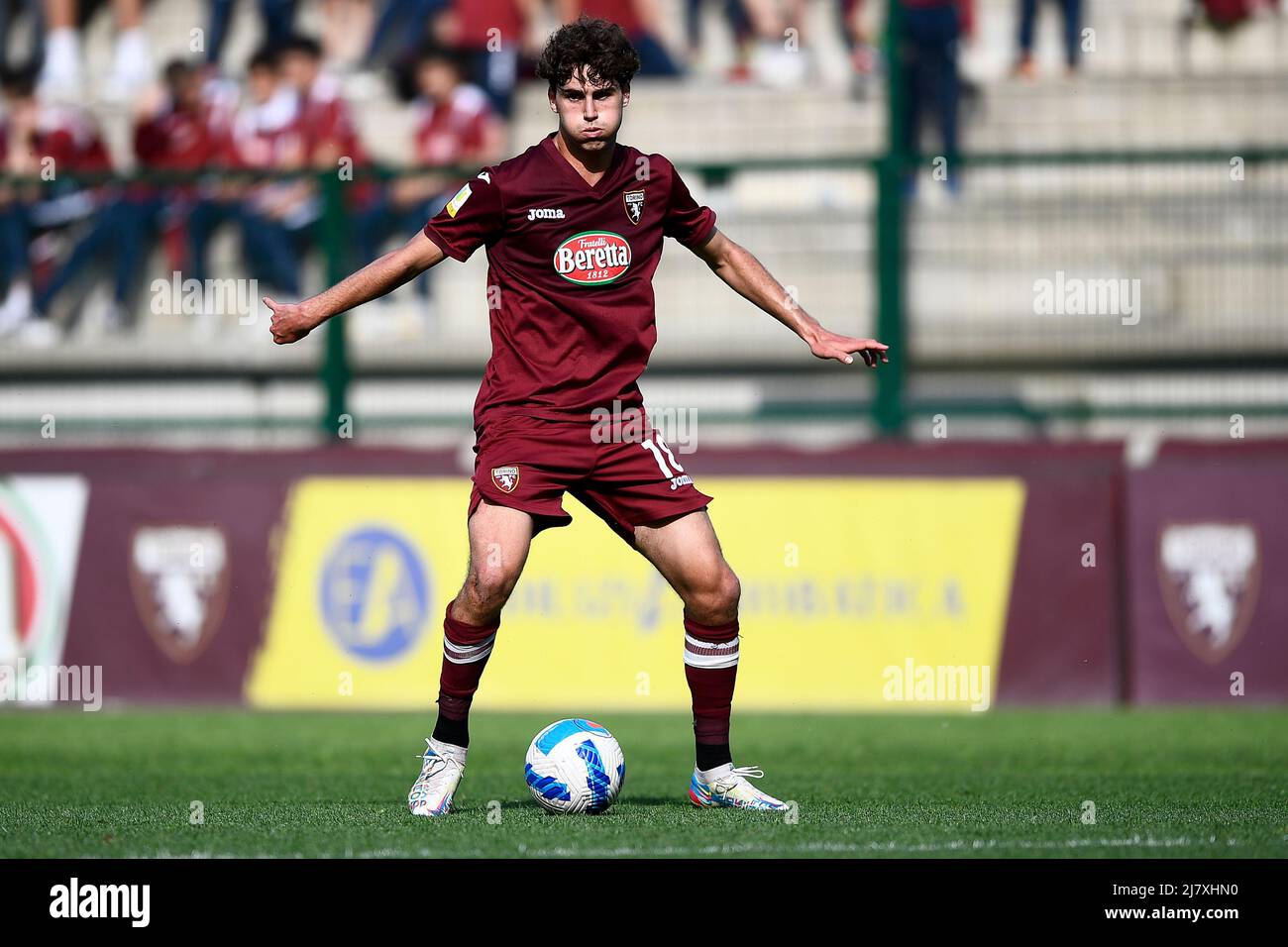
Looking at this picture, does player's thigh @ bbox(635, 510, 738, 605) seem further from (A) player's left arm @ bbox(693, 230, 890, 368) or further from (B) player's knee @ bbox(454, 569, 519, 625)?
(A) player's left arm @ bbox(693, 230, 890, 368)

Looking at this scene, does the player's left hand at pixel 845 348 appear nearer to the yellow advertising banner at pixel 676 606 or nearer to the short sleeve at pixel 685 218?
the short sleeve at pixel 685 218

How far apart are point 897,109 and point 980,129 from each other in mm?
3156

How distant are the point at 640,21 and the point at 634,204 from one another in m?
10.1

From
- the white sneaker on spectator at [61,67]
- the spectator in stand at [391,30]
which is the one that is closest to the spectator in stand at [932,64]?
the spectator in stand at [391,30]

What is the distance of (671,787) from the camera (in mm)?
7781

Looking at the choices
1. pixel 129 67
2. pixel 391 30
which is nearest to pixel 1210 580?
pixel 391 30

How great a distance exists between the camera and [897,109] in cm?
1262

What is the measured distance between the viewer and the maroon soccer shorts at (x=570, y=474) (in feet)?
21.8

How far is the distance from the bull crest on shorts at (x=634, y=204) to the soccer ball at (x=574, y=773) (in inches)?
70.4

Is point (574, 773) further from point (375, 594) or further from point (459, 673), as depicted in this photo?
point (375, 594)

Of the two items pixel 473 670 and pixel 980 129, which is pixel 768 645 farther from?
pixel 980 129

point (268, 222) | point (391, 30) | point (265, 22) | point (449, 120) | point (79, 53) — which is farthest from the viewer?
point (79, 53)

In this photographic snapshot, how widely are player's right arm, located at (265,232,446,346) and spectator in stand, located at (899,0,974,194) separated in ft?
26.7
